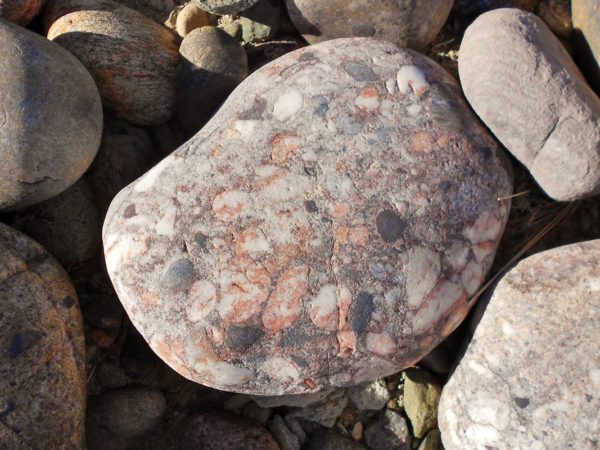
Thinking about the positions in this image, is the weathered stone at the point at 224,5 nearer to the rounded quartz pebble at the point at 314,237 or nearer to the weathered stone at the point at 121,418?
the rounded quartz pebble at the point at 314,237

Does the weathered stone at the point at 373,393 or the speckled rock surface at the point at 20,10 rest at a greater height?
the speckled rock surface at the point at 20,10

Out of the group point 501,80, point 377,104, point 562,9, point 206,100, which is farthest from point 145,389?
point 562,9

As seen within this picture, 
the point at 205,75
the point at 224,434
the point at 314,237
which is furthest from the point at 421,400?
the point at 205,75

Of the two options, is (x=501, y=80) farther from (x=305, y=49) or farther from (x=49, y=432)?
(x=49, y=432)

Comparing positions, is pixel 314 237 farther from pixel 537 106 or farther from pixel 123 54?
pixel 123 54

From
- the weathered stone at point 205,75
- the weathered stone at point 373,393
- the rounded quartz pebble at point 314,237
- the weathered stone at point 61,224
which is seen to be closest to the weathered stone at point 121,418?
→ the rounded quartz pebble at point 314,237

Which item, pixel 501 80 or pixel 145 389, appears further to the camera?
pixel 145 389
